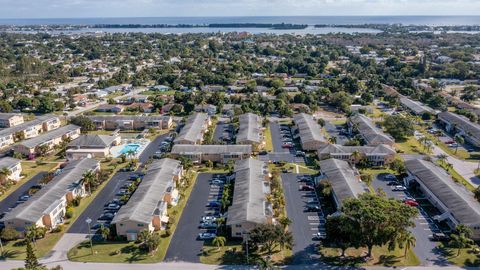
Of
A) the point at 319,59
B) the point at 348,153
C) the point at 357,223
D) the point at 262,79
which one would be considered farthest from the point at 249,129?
the point at 319,59

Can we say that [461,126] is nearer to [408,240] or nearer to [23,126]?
[408,240]

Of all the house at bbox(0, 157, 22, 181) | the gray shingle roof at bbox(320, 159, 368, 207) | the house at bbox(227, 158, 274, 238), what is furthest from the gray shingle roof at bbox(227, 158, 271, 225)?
the house at bbox(0, 157, 22, 181)

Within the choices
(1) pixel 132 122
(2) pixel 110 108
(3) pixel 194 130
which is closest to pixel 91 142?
(1) pixel 132 122

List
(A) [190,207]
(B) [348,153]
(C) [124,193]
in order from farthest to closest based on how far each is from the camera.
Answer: (B) [348,153] < (C) [124,193] < (A) [190,207]

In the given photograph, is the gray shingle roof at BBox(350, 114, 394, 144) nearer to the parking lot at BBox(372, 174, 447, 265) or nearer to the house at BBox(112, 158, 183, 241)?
the parking lot at BBox(372, 174, 447, 265)

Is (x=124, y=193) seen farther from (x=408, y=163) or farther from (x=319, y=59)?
(x=319, y=59)

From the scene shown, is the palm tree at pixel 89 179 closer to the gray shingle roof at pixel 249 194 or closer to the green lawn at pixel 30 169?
the green lawn at pixel 30 169

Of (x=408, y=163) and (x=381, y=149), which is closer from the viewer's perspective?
(x=408, y=163)

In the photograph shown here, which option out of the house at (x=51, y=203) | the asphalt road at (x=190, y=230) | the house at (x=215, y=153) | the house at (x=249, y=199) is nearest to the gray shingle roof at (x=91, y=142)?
the house at (x=51, y=203)
